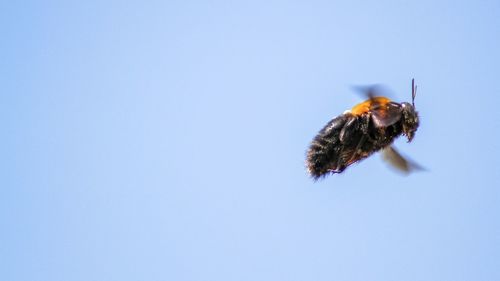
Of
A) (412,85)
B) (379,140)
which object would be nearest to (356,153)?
(379,140)

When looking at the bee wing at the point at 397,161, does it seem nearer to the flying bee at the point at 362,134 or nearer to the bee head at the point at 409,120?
the flying bee at the point at 362,134

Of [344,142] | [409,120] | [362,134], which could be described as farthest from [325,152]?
[409,120]

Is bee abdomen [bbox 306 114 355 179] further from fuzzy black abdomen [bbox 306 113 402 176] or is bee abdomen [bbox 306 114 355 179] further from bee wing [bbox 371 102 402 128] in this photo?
bee wing [bbox 371 102 402 128]

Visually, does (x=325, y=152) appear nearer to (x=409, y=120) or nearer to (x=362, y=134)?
(x=362, y=134)

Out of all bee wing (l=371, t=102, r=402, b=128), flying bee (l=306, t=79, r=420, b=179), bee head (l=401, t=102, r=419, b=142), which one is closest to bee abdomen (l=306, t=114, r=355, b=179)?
flying bee (l=306, t=79, r=420, b=179)

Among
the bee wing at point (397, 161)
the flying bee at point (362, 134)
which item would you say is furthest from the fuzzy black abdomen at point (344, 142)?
the bee wing at point (397, 161)

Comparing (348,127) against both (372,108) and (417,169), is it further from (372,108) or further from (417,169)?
(417,169)
